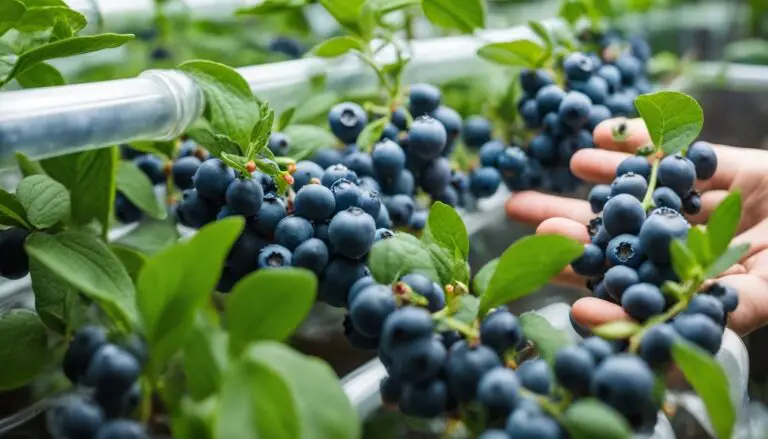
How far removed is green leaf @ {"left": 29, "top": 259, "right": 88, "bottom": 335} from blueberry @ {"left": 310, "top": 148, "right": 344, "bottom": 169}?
0.26m

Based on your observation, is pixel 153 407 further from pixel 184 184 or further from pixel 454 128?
pixel 454 128

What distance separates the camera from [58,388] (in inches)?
23.0

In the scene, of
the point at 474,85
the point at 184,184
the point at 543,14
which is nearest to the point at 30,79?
the point at 184,184

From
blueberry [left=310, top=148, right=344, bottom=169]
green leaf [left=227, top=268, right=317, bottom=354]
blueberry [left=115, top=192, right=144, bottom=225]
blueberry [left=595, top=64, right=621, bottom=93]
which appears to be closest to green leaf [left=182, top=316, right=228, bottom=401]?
green leaf [left=227, top=268, right=317, bottom=354]

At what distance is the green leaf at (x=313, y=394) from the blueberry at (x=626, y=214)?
288mm

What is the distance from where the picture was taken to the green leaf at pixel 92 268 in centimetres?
45

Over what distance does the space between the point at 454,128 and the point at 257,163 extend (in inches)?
10.9

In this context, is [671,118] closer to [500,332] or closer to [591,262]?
[591,262]

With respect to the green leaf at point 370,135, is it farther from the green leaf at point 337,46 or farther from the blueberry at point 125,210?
the blueberry at point 125,210

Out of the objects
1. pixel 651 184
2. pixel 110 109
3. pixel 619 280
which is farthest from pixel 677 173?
pixel 110 109

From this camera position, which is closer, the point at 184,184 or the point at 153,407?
the point at 153,407

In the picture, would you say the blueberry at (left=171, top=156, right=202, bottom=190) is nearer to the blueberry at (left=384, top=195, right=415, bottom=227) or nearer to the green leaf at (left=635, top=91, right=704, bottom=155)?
the blueberry at (left=384, top=195, right=415, bottom=227)

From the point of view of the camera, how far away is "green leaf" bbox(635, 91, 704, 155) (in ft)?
1.94

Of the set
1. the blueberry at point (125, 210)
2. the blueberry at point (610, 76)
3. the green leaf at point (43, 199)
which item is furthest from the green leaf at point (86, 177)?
the blueberry at point (610, 76)
